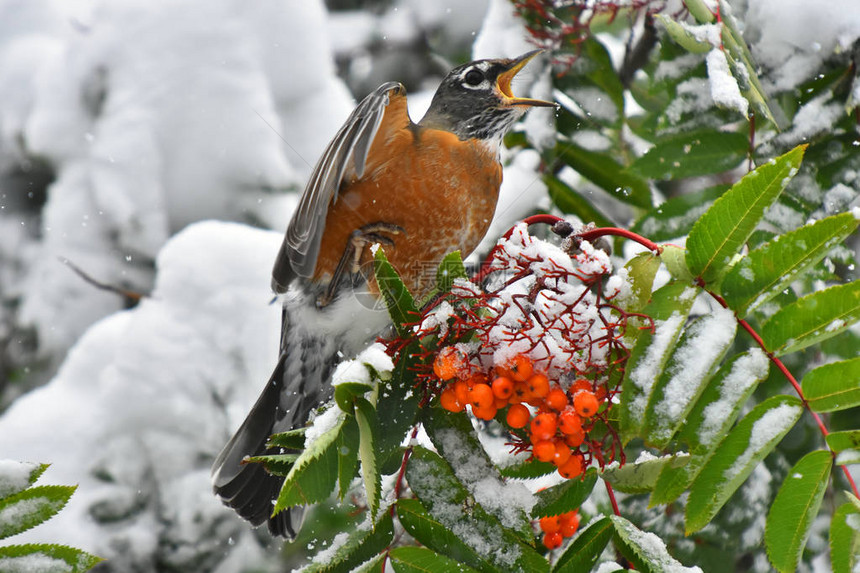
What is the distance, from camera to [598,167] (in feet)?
6.75

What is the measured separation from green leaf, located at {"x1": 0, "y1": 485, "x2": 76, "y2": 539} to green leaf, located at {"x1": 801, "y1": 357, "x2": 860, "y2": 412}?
1.06 m

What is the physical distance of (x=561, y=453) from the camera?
1.09 m

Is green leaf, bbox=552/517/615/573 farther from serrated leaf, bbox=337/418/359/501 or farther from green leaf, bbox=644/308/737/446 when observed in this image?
serrated leaf, bbox=337/418/359/501

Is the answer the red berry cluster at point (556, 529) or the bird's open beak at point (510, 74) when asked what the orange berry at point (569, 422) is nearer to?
the red berry cluster at point (556, 529)

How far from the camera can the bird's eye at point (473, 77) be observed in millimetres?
2105

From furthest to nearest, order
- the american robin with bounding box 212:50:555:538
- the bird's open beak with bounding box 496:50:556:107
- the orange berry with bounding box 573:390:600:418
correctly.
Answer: the bird's open beak with bounding box 496:50:556:107 → the american robin with bounding box 212:50:555:538 → the orange berry with bounding box 573:390:600:418

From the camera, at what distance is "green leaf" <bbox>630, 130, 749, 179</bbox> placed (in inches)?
68.3

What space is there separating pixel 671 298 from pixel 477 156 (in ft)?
3.16

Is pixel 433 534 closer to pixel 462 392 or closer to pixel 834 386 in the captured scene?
pixel 462 392

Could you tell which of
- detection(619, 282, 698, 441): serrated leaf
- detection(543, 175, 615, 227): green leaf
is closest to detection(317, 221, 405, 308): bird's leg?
detection(543, 175, 615, 227): green leaf

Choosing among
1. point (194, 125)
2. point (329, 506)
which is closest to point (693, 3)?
point (329, 506)

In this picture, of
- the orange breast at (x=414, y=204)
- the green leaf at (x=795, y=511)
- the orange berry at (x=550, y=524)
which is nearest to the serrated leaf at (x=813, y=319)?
the green leaf at (x=795, y=511)

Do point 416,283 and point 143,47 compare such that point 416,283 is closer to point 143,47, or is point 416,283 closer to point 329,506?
point 329,506

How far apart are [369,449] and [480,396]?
181mm
